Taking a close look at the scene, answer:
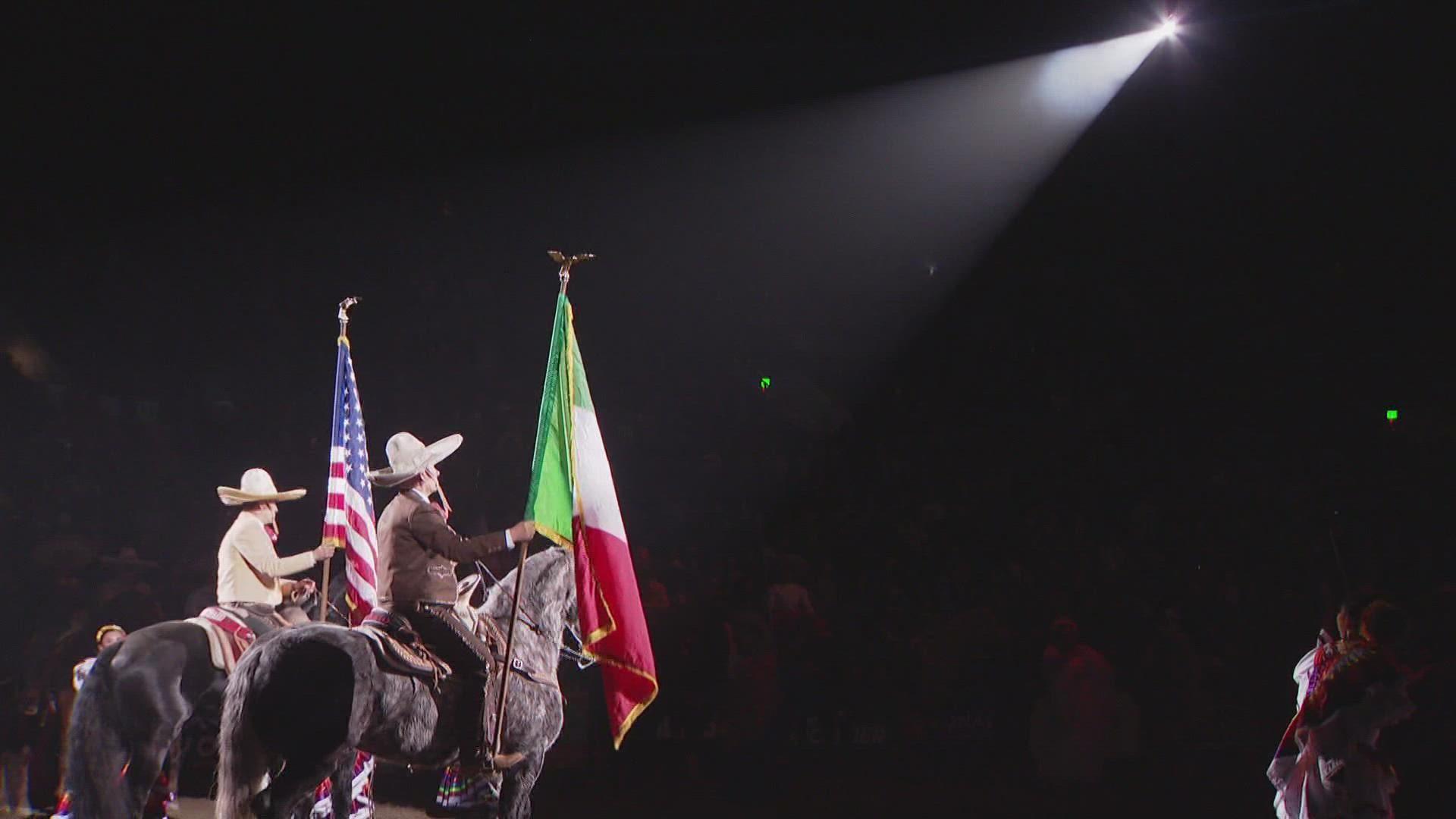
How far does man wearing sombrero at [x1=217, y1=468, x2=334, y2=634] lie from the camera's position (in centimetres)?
811

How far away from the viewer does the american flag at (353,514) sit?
8539mm

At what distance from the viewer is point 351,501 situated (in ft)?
29.3

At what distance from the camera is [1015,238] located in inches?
717

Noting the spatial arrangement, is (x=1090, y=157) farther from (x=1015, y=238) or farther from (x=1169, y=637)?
(x=1169, y=637)

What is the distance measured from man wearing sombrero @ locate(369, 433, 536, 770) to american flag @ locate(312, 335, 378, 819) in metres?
2.09

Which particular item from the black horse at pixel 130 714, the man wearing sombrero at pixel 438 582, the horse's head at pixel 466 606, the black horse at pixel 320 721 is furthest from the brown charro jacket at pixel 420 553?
the black horse at pixel 130 714

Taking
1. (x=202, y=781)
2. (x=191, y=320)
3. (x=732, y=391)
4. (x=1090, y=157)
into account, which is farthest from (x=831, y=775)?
(x=191, y=320)

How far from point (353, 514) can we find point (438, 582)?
2.60m

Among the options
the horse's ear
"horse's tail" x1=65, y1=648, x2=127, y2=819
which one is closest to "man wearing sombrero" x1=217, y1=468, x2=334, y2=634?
"horse's tail" x1=65, y1=648, x2=127, y2=819

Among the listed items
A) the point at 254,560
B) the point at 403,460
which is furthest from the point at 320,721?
the point at 254,560

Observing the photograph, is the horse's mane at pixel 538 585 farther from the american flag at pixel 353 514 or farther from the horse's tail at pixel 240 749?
the american flag at pixel 353 514

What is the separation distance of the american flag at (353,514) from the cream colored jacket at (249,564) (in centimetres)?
44

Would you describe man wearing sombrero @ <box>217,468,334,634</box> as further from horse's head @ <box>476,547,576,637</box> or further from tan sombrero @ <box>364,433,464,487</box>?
horse's head @ <box>476,547,576,637</box>

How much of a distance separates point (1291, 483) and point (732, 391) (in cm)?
922
